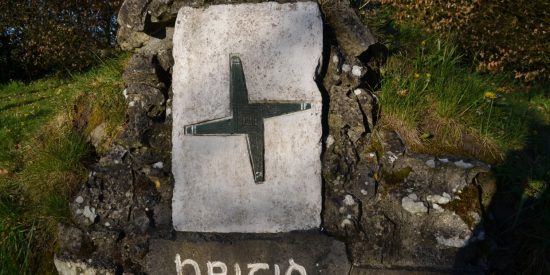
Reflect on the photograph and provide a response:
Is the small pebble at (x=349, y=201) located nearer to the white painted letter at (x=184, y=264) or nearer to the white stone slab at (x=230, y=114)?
the white stone slab at (x=230, y=114)

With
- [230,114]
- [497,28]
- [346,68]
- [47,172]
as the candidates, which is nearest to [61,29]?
[47,172]

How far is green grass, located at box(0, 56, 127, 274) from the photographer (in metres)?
2.72

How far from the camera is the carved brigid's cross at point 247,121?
2.51m

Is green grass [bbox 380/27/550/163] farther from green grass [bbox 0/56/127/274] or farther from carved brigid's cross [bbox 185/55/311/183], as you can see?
green grass [bbox 0/56/127/274]

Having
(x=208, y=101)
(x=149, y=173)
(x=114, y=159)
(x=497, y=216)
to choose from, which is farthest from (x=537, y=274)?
(x=114, y=159)

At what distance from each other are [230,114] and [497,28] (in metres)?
3.10

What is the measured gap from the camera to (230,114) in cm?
254

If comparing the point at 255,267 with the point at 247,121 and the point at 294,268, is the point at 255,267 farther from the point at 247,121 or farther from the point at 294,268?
the point at 247,121

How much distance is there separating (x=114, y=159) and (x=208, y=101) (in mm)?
709

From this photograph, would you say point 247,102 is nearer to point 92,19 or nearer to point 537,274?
point 537,274

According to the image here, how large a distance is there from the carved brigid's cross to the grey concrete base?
43 centimetres

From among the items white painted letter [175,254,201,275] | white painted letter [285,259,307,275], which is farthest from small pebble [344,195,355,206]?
white painted letter [175,254,201,275]

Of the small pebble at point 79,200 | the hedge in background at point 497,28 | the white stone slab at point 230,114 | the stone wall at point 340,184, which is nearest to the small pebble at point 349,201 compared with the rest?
the stone wall at point 340,184

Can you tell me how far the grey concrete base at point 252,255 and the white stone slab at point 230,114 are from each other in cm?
8
